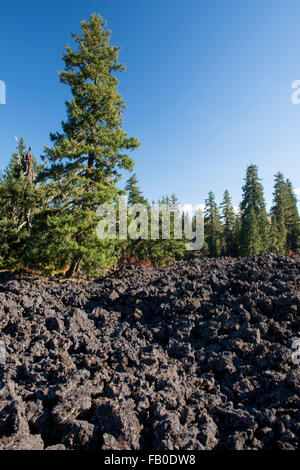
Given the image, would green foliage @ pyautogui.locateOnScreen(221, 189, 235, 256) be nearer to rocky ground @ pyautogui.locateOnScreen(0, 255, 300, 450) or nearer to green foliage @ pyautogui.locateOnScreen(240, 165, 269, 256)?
green foliage @ pyautogui.locateOnScreen(240, 165, 269, 256)

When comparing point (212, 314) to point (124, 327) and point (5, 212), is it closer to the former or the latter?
point (124, 327)

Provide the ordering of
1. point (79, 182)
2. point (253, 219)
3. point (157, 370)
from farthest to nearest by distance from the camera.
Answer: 1. point (253, 219)
2. point (79, 182)
3. point (157, 370)

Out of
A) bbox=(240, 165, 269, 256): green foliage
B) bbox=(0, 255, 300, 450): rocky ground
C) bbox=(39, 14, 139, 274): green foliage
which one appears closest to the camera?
bbox=(0, 255, 300, 450): rocky ground

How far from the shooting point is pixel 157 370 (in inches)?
135

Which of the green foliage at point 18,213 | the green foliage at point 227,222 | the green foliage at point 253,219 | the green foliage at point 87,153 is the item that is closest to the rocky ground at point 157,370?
the green foliage at point 87,153

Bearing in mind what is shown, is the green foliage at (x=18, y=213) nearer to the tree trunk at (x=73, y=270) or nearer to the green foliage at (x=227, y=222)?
the tree trunk at (x=73, y=270)

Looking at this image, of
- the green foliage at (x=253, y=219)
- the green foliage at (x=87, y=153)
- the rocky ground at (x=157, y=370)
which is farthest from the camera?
the green foliage at (x=253, y=219)

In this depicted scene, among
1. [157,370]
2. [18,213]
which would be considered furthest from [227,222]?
[157,370]

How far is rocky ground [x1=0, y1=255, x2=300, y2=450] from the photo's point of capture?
2.51 m

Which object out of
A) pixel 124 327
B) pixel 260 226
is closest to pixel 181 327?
pixel 124 327

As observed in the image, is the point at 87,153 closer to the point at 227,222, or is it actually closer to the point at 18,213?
the point at 18,213

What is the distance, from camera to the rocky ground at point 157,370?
2.51 metres

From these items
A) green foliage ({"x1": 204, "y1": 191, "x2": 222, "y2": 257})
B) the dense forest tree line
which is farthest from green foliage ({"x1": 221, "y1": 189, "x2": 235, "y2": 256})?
the dense forest tree line

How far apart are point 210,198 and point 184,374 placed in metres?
35.2
